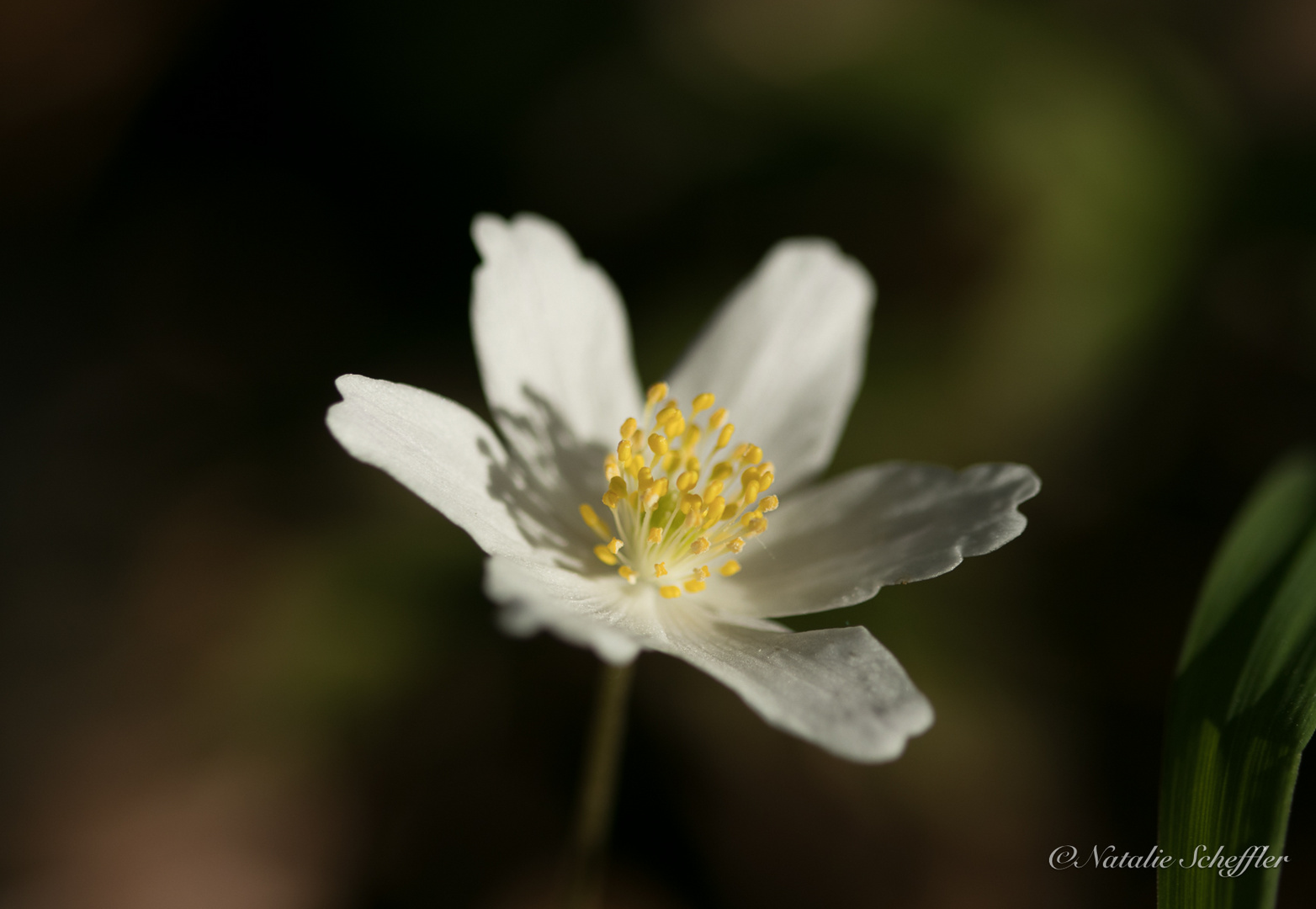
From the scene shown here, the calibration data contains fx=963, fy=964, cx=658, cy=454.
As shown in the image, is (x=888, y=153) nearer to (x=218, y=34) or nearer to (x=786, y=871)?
(x=786, y=871)

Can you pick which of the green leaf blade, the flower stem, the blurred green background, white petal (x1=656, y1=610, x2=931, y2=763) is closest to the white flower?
white petal (x1=656, y1=610, x2=931, y2=763)

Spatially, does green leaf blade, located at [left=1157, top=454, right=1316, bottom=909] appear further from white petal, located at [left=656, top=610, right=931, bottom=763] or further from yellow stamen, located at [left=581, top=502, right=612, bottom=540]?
yellow stamen, located at [left=581, top=502, right=612, bottom=540]

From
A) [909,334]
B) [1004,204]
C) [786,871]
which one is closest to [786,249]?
[909,334]

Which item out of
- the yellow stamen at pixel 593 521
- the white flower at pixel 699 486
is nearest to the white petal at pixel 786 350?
the white flower at pixel 699 486

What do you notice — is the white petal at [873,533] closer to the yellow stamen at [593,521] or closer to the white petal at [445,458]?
the yellow stamen at [593,521]

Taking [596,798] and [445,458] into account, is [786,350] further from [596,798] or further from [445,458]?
[596,798]
